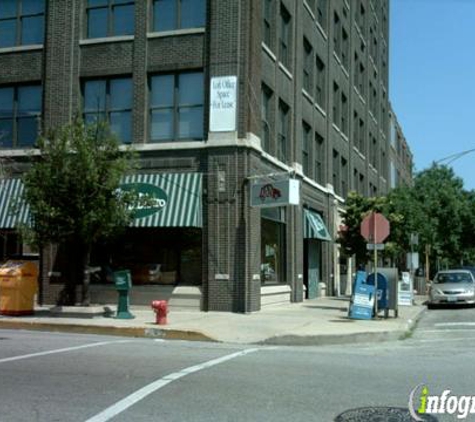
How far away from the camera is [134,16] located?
21250mm

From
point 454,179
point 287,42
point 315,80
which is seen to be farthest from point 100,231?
point 454,179

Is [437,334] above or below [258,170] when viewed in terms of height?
below

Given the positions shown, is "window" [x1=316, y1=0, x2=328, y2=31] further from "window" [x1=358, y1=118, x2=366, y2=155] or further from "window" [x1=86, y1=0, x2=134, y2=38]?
"window" [x1=86, y1=0, x2=134, y2=38]

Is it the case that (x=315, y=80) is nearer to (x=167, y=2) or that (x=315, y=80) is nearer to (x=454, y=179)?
(x=167, y=2)

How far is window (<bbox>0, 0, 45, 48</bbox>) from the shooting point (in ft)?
73.7

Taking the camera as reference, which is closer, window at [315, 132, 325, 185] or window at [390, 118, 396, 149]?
window at [315, 132, 325, 185]

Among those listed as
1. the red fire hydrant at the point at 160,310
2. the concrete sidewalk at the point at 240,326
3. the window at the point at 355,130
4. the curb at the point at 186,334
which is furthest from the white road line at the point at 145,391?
the window at the point at 355,130

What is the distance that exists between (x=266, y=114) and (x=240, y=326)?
880 cm

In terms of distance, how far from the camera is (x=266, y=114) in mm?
22391

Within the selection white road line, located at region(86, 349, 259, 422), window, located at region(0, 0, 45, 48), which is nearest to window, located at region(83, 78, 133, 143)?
window, located at region(0, 0, 45, 48)

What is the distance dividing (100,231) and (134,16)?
7.61 metres

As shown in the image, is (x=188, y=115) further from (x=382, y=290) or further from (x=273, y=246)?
(x=382, y=290)

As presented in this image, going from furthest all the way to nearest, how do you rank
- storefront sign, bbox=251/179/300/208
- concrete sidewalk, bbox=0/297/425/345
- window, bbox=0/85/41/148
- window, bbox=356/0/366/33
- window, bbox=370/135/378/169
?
window, bbox=370/135/378/169 < window, bbox=356/0/366/33 < window, bbox=0/85/41/148 < storefront sign, bbox=251/179/300/208 < concrete sidewalk, bbox=0/297/425/345

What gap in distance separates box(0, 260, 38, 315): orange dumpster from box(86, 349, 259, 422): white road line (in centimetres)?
845
